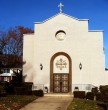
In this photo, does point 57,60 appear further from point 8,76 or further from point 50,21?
point 8,76

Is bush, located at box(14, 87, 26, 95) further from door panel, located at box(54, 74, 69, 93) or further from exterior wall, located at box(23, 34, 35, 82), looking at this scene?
door panel, located at box(54, 74, 69, 93)

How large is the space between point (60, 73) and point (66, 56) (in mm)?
2174

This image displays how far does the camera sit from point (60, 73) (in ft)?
129

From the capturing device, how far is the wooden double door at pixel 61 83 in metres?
38.8

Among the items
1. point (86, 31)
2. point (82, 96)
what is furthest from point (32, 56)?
point (82, 96)

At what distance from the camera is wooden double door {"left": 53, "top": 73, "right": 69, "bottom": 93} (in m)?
38.8

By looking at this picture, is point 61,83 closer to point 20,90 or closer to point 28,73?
point 28,73

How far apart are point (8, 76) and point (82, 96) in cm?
3952

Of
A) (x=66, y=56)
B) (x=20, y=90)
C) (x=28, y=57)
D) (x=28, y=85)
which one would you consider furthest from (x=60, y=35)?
(x=20, y=90)

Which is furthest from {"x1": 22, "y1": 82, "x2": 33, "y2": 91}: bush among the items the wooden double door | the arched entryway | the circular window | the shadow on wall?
the circular window

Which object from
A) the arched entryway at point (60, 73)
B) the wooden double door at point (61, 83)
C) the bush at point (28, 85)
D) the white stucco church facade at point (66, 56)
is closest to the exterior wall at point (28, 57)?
the white stucco church facade at point (66, 56)

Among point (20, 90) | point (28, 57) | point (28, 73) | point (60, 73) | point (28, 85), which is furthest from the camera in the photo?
point (28, 57)

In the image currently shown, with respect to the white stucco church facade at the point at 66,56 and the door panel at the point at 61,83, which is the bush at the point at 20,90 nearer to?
the white stucco church facade at the point at 66,56

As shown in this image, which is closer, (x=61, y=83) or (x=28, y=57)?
(x=61, y=83)
